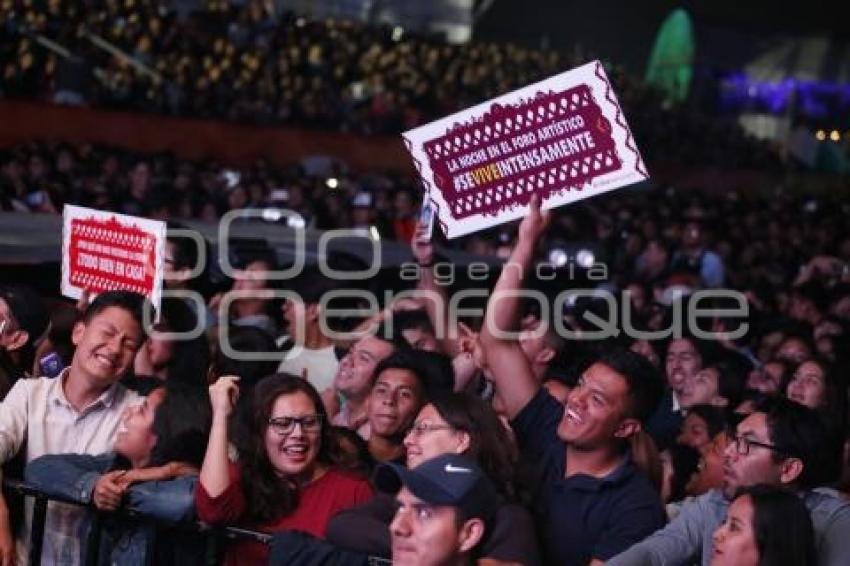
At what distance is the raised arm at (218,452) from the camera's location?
5.07 metres

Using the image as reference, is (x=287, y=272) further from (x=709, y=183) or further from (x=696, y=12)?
(x=696, y=12)

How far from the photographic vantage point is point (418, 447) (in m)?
5.10

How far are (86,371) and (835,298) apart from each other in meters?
8.11

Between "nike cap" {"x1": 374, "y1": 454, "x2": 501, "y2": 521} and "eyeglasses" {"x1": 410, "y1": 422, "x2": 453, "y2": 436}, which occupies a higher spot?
"eyeglasses" {"x1": 410, "y1": 422, "x2": 453, "y2": 436}

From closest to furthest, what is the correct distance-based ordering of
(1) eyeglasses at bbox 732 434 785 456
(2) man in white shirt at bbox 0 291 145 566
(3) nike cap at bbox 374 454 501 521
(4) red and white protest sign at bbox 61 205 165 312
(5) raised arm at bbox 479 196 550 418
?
(3) nike cap at bbox 374 454 501 521 → (1) eyeglasses at bbox 732 434 785 456 → (2) man in white shirt at bbox 0 291 145 566 → (5) raised arm at bbox 479 196 550 418 → (4) red and white protest sign at bbox 61 205 165 312

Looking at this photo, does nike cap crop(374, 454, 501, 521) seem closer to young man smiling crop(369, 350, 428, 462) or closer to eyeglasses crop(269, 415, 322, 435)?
eyeglasses crop(269, 415, 322, 435)

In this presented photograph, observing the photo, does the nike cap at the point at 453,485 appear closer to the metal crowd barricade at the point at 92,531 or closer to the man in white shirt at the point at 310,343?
the metal crowd barricade at the point at 92,531

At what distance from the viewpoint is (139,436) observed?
18.0 feet

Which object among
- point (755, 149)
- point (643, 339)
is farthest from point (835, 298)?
point (755, 149)

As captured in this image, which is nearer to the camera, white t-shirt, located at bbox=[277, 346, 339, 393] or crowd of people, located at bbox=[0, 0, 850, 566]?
crowd of people, located at bbox=[0, 0, 850, 566]

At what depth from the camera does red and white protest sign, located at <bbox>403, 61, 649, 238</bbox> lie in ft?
19.7

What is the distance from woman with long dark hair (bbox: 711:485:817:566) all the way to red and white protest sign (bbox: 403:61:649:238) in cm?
164

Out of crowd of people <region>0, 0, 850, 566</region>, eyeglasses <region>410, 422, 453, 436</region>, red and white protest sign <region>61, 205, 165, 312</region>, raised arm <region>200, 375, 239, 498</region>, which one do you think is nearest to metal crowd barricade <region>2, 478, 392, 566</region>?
crowd of people <region>0, 0, 850, 566</region>

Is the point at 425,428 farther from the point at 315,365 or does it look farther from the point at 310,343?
the point at 310,343
